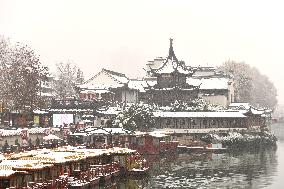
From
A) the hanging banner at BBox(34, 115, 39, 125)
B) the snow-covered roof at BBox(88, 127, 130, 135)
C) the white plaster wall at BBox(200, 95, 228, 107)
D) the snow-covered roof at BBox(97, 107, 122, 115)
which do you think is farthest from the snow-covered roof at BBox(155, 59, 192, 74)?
the snow-covered roof at BBox(88, 127, 130, 135)

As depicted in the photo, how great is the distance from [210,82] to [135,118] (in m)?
36.6

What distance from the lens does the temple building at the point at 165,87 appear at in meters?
113

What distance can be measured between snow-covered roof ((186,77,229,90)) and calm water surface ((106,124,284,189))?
117ft

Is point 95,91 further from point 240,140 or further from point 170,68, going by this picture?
point 240,140

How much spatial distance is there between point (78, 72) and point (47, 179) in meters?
111

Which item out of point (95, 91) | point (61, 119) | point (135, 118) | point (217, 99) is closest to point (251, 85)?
point (217, 99)

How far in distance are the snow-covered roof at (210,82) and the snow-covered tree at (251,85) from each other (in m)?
21.1

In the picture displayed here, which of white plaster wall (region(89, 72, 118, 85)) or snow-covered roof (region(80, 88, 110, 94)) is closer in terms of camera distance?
snow-covered roof (region(80, 88, 110, 94))

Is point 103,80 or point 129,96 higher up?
point 103,80

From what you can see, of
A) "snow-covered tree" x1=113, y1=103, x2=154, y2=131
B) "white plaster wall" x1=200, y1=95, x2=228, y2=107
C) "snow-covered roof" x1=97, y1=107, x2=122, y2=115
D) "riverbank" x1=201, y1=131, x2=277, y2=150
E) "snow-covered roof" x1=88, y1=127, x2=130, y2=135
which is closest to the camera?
"snow-covered roof" x1=88, y1=127, x2=130, y2=135

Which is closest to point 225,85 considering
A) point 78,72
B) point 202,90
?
point 202,90

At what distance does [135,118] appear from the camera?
91.8 meters

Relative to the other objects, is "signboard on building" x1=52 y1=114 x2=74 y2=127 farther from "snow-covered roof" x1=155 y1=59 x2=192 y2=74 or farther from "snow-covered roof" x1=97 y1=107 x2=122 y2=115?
"snow-covered roof" x1=155 y1=59 x2=192 y2=74

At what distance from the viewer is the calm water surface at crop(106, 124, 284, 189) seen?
54.9 meters
